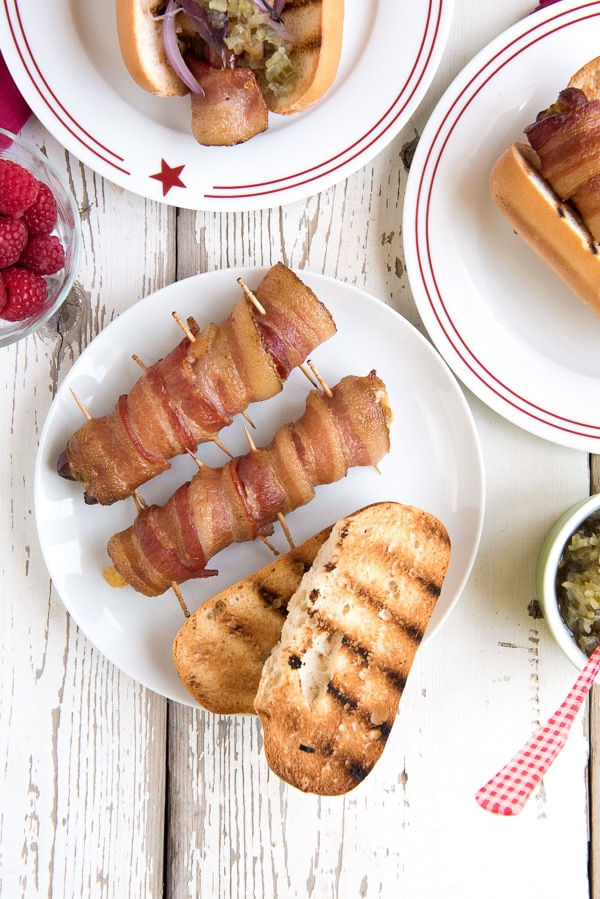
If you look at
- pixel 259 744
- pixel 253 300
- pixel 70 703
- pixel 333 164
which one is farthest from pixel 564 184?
pixel 70 703

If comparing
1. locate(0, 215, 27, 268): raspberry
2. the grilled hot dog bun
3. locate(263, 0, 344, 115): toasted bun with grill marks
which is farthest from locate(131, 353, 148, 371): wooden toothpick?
the grilled hot dog bun

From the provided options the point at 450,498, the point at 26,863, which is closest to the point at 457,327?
the point at 450,498

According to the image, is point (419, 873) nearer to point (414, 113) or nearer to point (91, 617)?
point (91, 617)

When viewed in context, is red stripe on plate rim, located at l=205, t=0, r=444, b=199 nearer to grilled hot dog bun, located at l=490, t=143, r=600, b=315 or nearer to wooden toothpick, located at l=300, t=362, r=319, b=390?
grilled hot dog bun, located at l=490, t=143, r=600, b=315

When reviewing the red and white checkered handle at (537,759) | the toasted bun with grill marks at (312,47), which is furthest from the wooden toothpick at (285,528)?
the toasted bun with grill marks at (312,47)

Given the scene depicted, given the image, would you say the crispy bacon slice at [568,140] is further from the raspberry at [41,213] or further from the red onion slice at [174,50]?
the raspberry at [41,213]

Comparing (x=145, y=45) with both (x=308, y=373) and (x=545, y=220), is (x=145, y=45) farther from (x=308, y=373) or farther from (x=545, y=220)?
(x=545, y=220)
